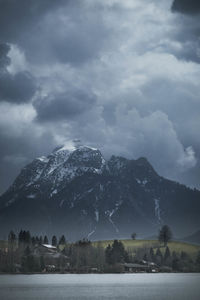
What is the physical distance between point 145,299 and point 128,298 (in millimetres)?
4083

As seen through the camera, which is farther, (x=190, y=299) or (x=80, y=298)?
(x=80, y=298)

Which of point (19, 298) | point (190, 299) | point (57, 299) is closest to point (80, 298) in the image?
point (57, 299)

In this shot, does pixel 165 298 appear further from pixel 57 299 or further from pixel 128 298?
pixel 57 299

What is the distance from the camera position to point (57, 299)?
95.3 m

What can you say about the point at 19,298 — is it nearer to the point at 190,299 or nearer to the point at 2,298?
the point at 2,298

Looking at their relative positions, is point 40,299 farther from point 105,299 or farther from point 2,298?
point 105,299

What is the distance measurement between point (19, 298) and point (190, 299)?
34.7 meters

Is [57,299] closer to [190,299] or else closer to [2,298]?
[2,298]

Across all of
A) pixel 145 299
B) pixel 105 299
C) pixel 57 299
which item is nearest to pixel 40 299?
pixel 57 299

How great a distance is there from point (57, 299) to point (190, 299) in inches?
1072

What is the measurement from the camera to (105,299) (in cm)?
9381

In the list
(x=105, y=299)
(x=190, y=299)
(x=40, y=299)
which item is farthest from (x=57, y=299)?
(x=190, y=299)

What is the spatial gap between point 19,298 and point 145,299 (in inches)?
1018

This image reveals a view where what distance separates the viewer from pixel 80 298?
97.4 metres
